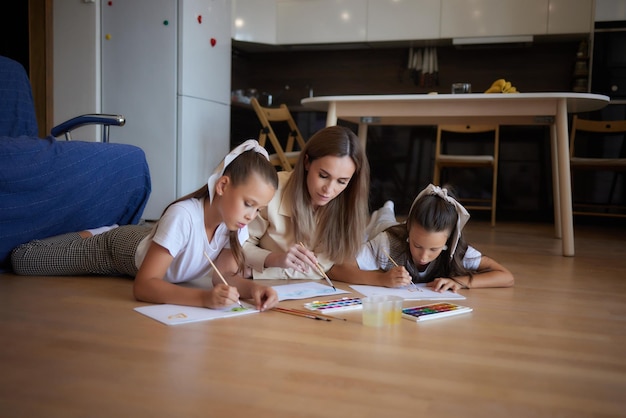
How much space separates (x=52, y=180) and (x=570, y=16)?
4.10m

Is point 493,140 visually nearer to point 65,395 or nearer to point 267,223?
point 267,223

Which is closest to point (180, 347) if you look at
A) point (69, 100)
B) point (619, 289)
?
Result: point (619, 289)

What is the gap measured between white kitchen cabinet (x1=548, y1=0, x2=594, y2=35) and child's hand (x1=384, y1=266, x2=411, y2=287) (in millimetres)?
3606

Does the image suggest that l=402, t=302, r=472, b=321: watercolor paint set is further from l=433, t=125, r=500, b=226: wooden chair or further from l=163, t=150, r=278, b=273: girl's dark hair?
l=433, t=125, r=500, b=226: wooden chair

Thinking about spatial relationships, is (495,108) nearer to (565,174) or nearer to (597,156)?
(565,174)

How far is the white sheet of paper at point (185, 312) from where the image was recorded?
5.10 feet

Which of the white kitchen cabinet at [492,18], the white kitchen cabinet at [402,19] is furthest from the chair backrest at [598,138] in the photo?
the white kitchen cabinet at [402,19]

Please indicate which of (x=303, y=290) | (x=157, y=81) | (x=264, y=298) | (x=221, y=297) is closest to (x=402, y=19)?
(x=157, y=81)

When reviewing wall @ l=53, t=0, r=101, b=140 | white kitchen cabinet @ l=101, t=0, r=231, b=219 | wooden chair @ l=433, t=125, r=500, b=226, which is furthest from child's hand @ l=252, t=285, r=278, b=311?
wooden chair @ l=433, t=125, r=500, b=226

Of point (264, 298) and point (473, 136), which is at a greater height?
point (473, 136)

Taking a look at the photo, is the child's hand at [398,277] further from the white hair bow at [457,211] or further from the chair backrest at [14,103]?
the chair backrest at [14,103]

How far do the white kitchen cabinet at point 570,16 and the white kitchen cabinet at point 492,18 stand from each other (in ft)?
0.17

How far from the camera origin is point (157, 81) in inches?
164

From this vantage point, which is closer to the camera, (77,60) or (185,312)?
(185,312)
